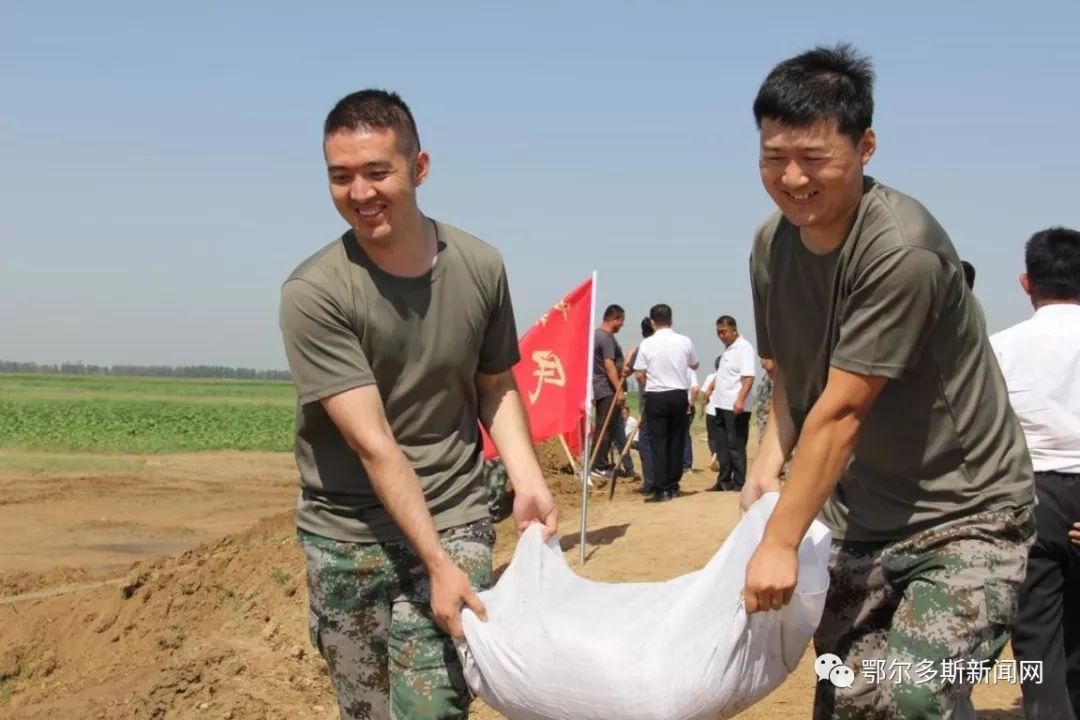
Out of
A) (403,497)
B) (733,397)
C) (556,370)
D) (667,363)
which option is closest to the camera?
(403,497)

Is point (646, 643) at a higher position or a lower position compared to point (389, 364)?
lower

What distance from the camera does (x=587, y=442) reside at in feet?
32.9

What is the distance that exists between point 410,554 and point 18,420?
30.6 meters

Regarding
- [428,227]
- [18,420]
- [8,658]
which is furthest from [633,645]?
[18,420]

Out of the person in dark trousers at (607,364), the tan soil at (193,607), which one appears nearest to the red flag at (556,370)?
the tan soil at (193,607)

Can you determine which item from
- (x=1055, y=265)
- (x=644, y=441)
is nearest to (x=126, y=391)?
(x=644, y=441)

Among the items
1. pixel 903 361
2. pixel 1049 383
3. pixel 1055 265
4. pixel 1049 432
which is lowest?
pixel 1049 432

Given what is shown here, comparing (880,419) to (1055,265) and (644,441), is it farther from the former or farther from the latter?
(644,441)

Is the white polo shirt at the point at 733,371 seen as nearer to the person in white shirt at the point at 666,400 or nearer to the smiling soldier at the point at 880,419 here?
the person in white shirt at the point at 666,400

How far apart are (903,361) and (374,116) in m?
1.55

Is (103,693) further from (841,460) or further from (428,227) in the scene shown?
(841,460)

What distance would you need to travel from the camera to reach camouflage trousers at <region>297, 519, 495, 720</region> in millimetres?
3662

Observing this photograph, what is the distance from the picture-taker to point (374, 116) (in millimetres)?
3654

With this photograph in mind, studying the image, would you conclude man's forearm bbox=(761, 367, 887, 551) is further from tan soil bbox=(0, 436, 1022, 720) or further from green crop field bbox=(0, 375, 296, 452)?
green crop field bbox=(0, 375, 296, 452)
